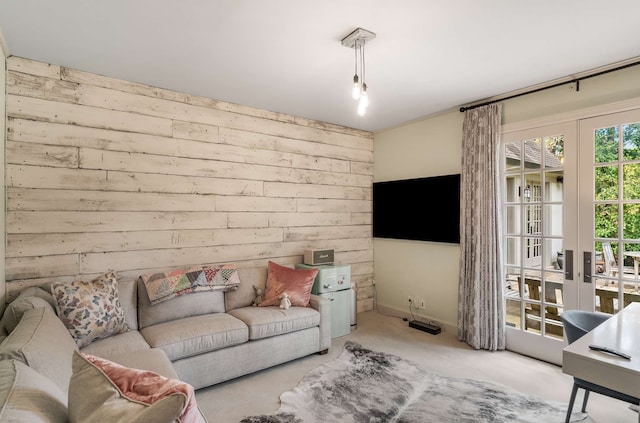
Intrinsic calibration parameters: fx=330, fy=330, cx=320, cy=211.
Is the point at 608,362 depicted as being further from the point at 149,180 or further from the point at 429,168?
the point at 149,180

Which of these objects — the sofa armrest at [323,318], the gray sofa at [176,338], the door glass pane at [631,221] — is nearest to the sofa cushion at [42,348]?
the gray sofa at [176,338]

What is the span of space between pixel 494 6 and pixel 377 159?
299 cm

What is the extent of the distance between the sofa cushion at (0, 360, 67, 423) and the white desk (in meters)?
2.05

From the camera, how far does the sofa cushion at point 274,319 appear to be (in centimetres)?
293

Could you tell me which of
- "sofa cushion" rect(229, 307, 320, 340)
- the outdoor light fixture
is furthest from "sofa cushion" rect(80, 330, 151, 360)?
the outdoor light fixture

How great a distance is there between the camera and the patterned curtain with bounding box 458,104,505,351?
3.44 meters

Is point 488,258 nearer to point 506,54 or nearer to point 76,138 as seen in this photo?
point 506,54

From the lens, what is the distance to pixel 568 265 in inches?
120

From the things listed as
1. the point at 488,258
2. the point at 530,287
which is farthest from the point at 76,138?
the point at 530,287

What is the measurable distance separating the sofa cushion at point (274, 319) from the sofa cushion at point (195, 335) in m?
0.09

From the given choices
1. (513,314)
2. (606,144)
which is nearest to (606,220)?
(606,144)

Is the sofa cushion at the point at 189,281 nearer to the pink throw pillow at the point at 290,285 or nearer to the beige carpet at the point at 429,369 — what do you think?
the pink throw pillow at the point at 290,285

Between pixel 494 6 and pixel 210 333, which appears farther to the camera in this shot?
pixel 210 333

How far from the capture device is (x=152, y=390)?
958mm
